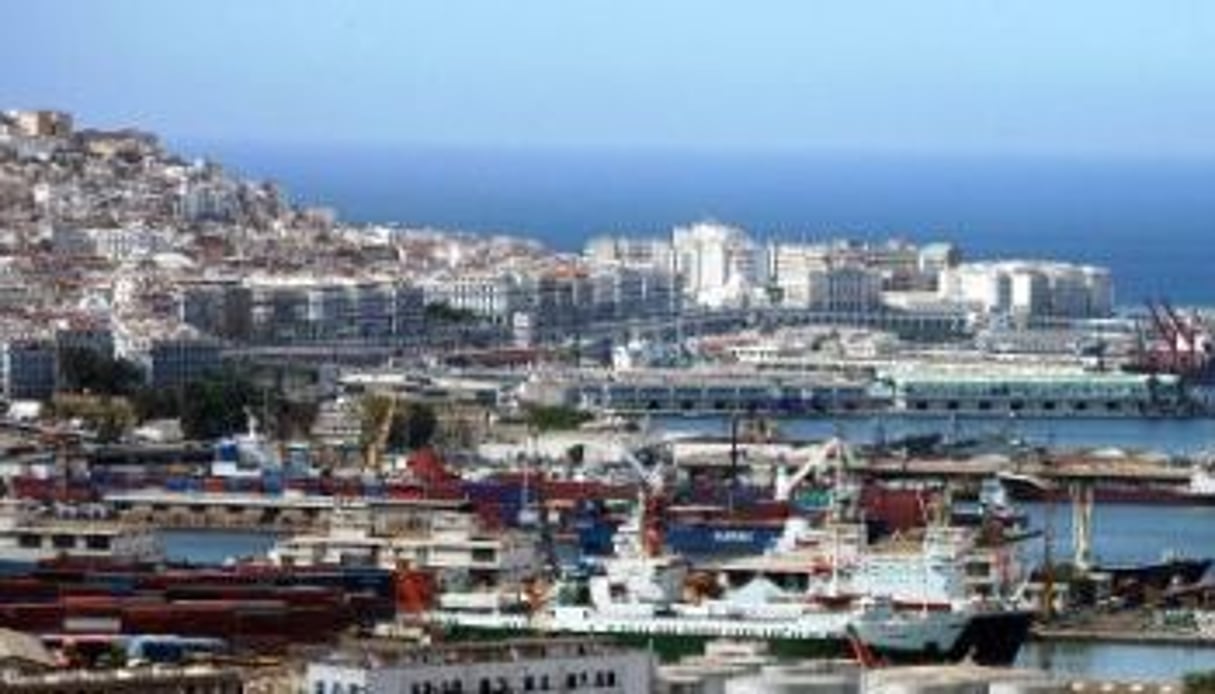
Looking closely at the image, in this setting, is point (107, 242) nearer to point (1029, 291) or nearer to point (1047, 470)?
point (1029, 291)

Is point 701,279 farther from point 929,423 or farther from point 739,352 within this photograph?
point 929,423

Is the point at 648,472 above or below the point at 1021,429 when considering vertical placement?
above

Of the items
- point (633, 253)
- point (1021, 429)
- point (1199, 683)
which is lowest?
point (1021, 429)

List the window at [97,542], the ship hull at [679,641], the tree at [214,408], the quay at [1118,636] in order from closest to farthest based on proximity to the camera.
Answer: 1. the ship hull at [679,641]
2. the quay at [1118,636]
3. the window at [97,542]
4. the tree at [214,408]

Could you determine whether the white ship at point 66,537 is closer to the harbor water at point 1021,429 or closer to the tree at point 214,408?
the tree at point 214,408

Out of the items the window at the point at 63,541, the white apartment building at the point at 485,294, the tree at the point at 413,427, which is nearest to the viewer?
the window at the point at 63,541

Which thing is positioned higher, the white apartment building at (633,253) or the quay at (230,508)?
the white apartment building at (633,253)

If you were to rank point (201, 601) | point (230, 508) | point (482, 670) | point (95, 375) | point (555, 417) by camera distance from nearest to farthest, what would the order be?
1. point (482, 670)
2. point (201, 601)
3. point (230, 508)
4. point (95, 375)
5. point (555, 417)

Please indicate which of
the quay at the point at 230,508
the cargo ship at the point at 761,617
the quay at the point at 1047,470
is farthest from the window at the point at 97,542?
the quay at the point at 1047,470

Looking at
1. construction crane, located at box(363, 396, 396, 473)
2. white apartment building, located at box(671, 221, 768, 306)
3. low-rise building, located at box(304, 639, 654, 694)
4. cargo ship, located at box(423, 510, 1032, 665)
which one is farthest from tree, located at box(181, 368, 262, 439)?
low-rise building, located at box(304, 639, 654, 694)

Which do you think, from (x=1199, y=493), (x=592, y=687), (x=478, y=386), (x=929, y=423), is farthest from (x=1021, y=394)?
(x=592, y=687)

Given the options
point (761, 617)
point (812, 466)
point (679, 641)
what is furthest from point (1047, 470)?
point (679, 641)
